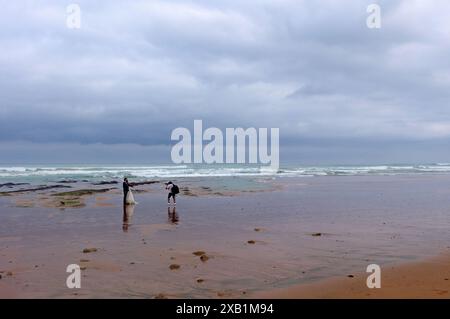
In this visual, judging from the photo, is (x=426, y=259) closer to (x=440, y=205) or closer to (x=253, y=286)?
(x=253, y=286)

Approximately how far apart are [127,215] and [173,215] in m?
2.08

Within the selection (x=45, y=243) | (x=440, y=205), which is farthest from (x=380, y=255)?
(x=440, y=205)

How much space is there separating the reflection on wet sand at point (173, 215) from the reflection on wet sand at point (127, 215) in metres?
1.69

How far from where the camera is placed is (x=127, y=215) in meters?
20.1

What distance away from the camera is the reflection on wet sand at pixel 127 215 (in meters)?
16.7

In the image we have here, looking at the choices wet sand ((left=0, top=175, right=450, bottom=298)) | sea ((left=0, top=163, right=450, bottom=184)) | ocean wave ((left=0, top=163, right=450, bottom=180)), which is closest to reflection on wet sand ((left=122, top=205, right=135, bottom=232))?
wet sand ((left=0, top=175, right=450, bottom=298))

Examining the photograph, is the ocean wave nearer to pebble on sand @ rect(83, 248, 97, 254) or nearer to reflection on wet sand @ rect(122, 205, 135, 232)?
reflection on wet sand @ rect(122, 205, 135, 232)
